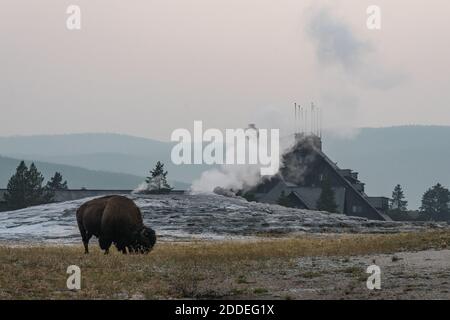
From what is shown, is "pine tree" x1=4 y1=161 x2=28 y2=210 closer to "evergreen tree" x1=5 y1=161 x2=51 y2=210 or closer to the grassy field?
"evergreen tree" x1=5 y1=161 x2=51 y2=210

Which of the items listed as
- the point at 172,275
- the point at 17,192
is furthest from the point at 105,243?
the point at 17,192

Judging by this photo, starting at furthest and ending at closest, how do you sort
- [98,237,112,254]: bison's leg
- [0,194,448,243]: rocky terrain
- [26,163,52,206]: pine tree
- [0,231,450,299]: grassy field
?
1. [26,163,52,206]: pine tree
2. [0,194,448,243]: rocky terrain
3. [98,237,112,254]: bison's leg
4. [0,231,450,299]: grassy field

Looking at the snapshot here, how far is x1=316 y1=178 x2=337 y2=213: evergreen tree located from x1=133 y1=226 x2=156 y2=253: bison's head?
216 ft

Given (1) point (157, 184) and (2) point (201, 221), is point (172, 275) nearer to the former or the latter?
(2) point (201, 221)

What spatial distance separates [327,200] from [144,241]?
66.9 meters

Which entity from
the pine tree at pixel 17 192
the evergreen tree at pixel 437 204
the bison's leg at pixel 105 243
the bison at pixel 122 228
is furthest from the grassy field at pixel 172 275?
the evergreen tree at pixel 437 204

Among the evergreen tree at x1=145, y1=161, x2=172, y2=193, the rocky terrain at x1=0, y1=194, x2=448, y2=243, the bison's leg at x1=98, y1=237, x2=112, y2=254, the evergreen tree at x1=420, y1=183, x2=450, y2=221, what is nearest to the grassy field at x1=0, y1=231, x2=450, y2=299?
the bison's leg at x1=98, y1=237, x2=112, y2=254

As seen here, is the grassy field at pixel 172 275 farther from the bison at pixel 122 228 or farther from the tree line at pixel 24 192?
the tree line at pixel 24 192

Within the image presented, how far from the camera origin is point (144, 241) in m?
30.0

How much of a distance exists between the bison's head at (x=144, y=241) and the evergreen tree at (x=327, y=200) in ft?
216

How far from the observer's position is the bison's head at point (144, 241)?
30031 mm

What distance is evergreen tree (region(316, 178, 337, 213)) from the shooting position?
94463 mm

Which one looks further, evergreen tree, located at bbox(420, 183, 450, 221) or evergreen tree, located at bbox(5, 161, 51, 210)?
evergreen tree, located at bbox(420, 183, 450, 221)
